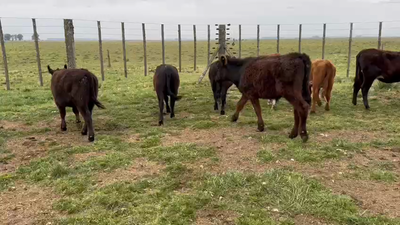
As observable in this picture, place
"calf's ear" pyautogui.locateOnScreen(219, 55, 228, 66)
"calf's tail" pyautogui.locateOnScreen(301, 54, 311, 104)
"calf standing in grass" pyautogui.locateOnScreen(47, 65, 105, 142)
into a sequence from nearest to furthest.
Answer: "calf's tail" pyautogui.locateOnScreen(301, 54, 311, 104) → "calf standing in grass" pyautogui.locateOnScreen(47, 65, 105, 142) → "calf's ear" pyautogui.locateOnScreen(219, 55, 228, 66)

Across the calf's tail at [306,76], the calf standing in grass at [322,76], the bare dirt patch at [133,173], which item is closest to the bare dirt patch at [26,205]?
the bare dirt patch at [133,173]

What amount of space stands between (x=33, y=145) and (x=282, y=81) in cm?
469

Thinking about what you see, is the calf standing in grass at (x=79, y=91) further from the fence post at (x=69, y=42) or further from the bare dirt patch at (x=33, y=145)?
the fence post at (x=69, y=42)

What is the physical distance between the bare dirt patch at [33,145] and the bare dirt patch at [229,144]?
1824 mm

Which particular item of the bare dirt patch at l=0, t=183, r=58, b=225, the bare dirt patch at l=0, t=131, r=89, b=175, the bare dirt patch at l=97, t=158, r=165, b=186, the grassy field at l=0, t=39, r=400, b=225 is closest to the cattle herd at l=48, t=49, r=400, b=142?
the bare dirt patch at l=0, t=131, r=89, b=175

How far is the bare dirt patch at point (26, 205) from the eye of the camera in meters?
3.62

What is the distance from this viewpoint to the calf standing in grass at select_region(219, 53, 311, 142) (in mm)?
5992

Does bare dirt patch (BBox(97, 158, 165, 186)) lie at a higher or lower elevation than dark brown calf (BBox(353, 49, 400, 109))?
lower

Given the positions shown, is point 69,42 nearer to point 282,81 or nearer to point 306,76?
point 282,81

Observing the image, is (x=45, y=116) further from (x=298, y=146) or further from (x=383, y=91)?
(x=383, y=91)

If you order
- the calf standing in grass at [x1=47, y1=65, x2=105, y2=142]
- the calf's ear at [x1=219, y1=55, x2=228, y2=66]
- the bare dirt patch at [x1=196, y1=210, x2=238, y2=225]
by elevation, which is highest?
the calf's ear at [x1=219, y1=55, x2=228, y2=66]

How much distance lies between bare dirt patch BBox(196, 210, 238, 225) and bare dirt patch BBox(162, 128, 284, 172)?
1204mm

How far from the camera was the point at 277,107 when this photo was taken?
909 centimetres

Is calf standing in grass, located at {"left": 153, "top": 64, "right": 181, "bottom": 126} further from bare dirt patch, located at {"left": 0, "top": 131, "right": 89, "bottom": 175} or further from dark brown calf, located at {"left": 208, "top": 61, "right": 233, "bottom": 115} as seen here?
bare dirt patch, located at {"left": 0, "top": 131, "right": 89, "bottom": 175}
